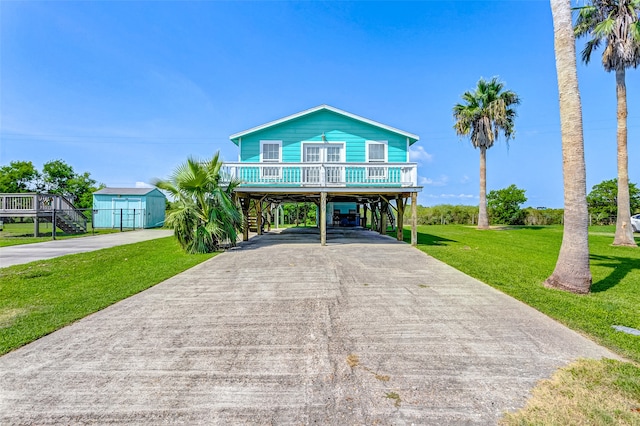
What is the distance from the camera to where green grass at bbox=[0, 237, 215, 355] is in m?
3.57

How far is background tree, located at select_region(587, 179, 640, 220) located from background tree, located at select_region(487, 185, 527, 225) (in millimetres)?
5265

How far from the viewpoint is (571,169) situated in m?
5.28

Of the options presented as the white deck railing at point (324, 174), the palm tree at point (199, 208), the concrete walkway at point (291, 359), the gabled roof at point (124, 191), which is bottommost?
the concrete walkway at point (291, 359)

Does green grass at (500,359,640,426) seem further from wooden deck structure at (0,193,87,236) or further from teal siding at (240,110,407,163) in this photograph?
wooden deck structure at (0,193,87,236)

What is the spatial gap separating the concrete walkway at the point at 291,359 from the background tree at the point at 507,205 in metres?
25.4

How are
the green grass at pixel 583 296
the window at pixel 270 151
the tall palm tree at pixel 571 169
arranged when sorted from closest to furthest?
1. the green grass at pixel 583 296
2. the tall palm tree at pixel 571 169
3. the window at pixel 270 151

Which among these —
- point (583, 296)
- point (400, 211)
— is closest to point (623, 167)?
point (400, 211)

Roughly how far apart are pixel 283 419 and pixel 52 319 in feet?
12.1

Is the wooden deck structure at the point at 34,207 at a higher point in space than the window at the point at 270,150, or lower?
lower

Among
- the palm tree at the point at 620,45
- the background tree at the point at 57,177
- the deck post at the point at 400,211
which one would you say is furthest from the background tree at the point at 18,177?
the palm tree at the point at 620,45

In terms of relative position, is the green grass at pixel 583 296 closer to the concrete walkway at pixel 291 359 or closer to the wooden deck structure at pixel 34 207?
the concrete walkway at pixel 291 359

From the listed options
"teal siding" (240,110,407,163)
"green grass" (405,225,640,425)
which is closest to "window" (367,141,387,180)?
"teal siding" (240,110,407,163)

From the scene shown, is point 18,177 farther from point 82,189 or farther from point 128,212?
point 128,212

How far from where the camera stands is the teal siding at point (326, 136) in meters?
13.0
